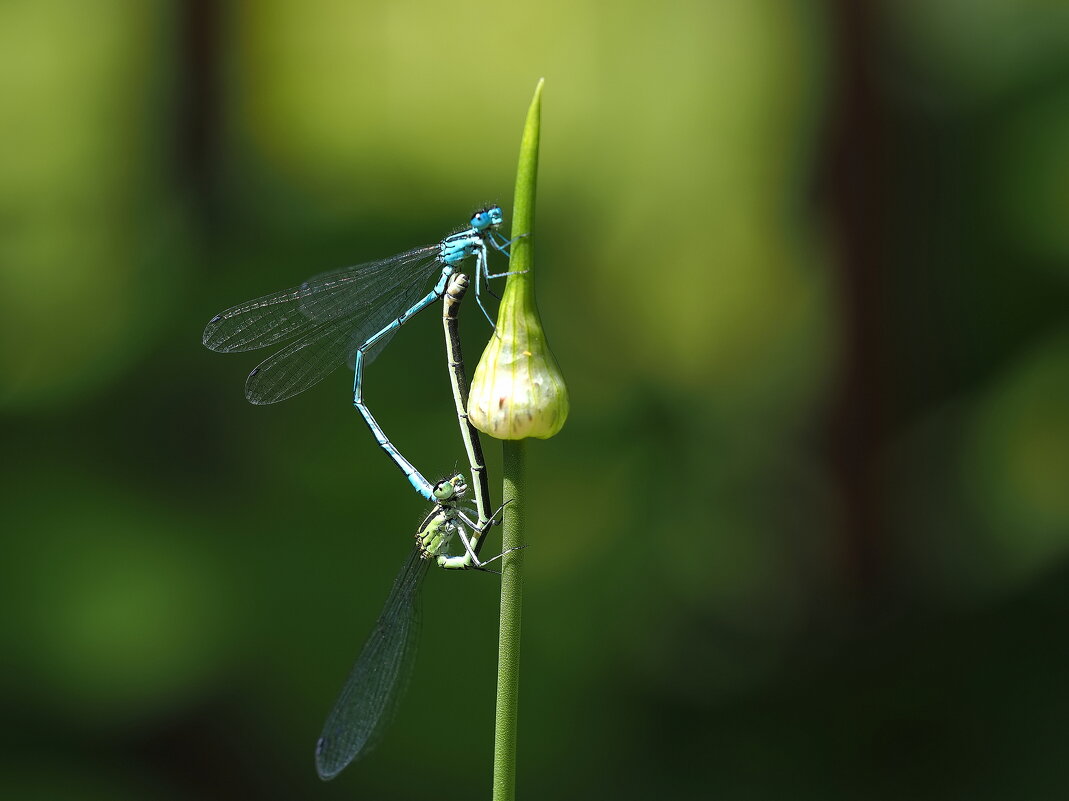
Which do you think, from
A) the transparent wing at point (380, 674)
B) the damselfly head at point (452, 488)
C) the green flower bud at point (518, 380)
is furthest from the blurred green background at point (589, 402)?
the green flower bud at point (518, 380)

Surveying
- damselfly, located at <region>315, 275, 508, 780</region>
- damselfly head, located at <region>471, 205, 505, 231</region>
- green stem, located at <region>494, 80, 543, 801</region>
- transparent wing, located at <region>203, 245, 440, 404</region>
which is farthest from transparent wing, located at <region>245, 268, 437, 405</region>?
green stem, located at <region>494, 80, 543, 801</region>

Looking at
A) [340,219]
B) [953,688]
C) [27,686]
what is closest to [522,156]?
[340,219]

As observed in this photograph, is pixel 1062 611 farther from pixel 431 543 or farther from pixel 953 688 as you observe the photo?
pixel 431 543

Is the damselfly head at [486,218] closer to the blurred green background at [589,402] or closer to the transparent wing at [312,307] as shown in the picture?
the transparent wing at [312,307]

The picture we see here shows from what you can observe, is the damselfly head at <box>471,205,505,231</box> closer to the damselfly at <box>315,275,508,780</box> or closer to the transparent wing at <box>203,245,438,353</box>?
the damselfly at <box>315,275,508,780</box>

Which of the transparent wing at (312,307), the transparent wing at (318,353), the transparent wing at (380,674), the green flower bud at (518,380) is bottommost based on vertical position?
the transparent wing at (380,674)

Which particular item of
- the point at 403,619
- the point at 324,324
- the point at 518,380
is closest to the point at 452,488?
the point at 403,619
